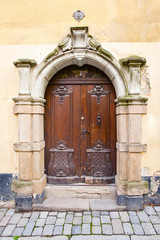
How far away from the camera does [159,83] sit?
9.36 ft

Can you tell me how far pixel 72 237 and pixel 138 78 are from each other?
110 inches

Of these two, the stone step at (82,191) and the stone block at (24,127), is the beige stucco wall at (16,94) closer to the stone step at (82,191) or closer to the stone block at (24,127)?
the stone block at (24,127)

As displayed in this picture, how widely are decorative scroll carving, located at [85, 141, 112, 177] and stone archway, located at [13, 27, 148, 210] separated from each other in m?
0.35

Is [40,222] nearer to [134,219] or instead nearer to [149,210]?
[134,219]

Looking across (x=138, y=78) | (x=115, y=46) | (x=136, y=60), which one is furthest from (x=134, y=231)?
(x=115, y=46)

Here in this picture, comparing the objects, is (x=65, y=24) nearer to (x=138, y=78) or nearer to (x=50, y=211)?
(x=138, y=78)

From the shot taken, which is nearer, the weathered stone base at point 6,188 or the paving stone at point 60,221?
the paving stone at point 60,221

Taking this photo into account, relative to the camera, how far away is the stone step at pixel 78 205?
109 inches

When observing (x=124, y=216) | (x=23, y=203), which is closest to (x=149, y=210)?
(x=124, y=216)

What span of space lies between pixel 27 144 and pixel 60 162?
82cm

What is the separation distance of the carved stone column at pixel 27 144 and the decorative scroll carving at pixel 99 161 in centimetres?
104

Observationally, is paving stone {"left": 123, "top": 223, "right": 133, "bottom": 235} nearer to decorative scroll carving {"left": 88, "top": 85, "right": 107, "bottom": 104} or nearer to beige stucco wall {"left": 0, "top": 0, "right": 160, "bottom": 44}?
decorative scroll carving {"left": 88, "top": 85, "right": 107, "bottom": 104}

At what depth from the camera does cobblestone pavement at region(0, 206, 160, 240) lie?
223 centimetres

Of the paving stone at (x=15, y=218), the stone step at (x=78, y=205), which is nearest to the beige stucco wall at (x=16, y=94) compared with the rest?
the paving stone at (x=15, y=218)
